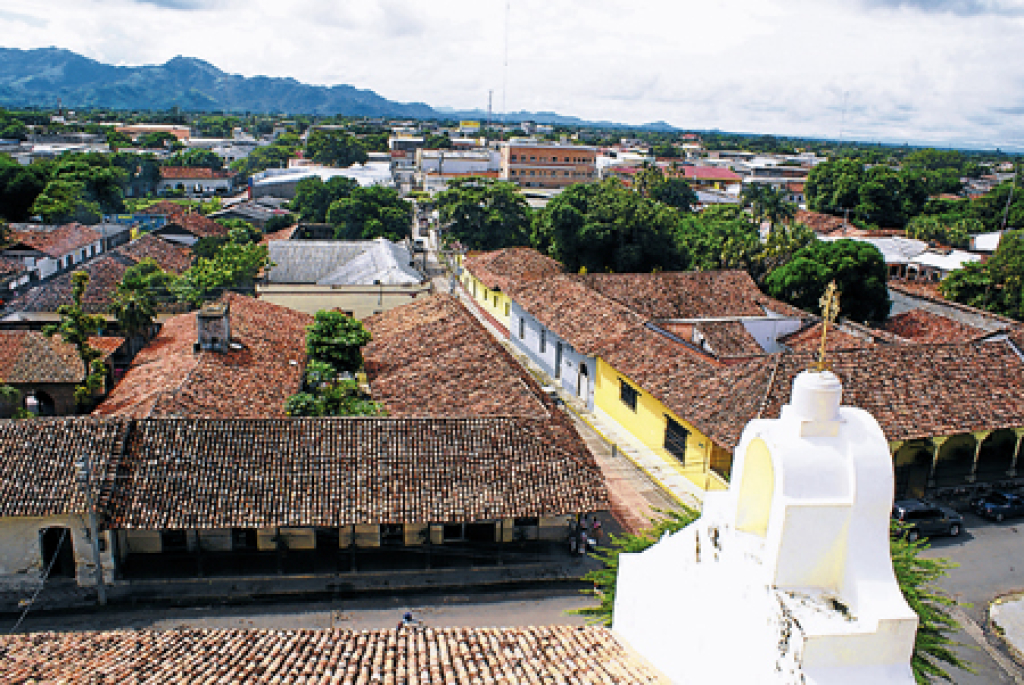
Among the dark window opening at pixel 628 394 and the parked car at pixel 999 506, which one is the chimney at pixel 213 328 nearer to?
the dark window opening at pixel 628 394

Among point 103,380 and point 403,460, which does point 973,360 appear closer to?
point 403,460

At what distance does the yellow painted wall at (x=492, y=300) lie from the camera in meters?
41.8

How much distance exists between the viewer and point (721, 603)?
724 centimetres

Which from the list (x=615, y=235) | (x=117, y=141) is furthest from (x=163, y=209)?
(x=117, y=141)

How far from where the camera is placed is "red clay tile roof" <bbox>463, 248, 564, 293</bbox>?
4072cm

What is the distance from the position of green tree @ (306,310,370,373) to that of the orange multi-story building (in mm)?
77630

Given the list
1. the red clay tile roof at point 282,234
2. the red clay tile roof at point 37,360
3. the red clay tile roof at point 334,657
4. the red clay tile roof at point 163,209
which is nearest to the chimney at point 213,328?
the red clay tile roof at point 37,360

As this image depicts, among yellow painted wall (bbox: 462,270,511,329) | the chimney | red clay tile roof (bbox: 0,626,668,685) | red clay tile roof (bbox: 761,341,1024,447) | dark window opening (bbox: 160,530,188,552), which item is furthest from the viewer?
yellow painted wall (bbox: 462,270,511,329)

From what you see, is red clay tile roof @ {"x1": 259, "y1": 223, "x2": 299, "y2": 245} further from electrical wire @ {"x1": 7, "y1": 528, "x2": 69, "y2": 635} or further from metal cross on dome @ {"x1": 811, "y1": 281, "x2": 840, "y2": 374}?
metal cross on dome @ {"x1": 811, "y1": 281, "x2": 840, "y2": 374}

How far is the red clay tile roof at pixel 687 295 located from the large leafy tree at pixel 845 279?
2.91 m

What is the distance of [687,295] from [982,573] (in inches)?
821

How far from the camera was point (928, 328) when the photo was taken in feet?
125

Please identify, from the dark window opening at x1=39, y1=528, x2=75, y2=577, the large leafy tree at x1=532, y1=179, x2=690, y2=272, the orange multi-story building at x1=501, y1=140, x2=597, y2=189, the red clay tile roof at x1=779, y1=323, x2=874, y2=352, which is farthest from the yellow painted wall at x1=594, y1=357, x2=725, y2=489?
the orange multi-story building at x1=501, y1=140, x2=597, y2=189

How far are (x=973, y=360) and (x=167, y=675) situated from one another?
25607 mm
